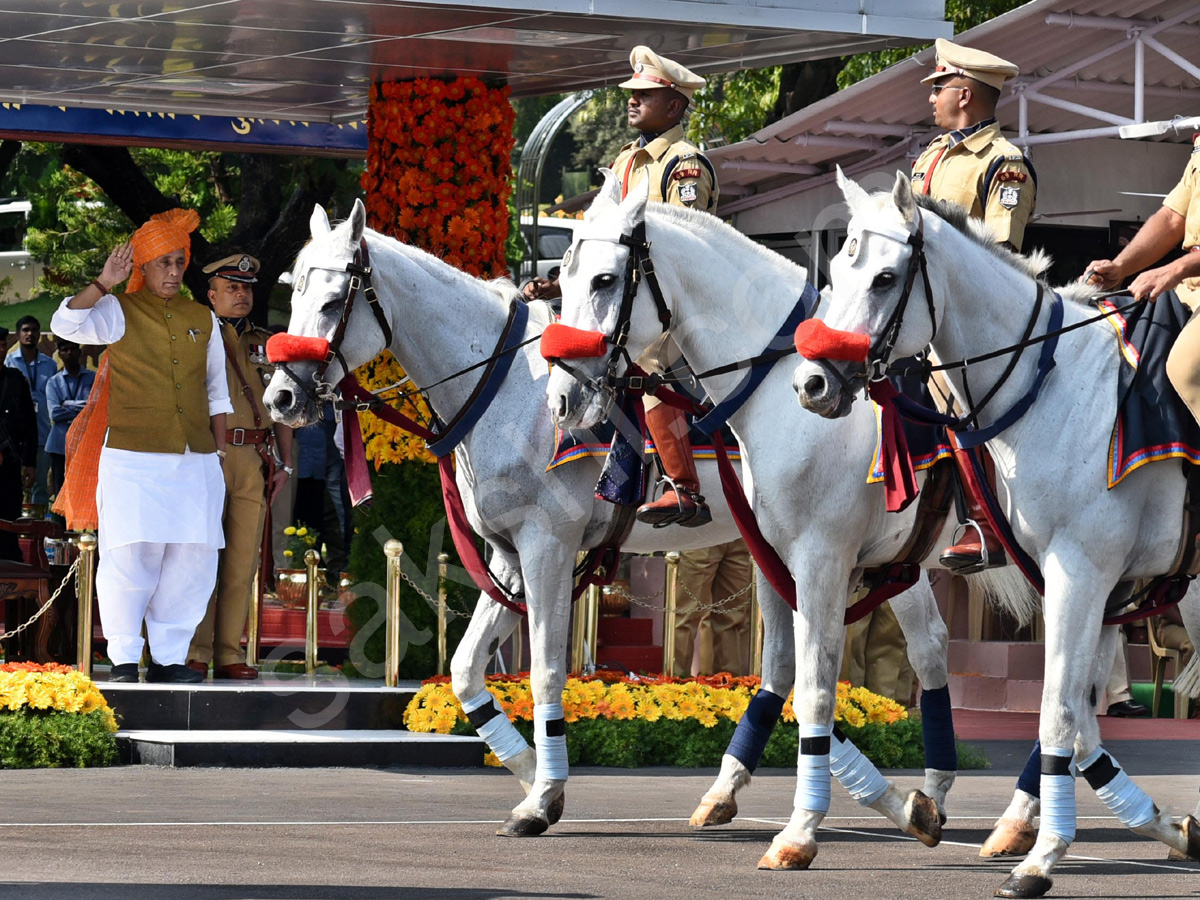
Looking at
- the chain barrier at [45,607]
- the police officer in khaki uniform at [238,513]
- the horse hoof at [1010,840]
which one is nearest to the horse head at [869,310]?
the horse hoof at [1010,840]

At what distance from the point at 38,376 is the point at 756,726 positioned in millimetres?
12774

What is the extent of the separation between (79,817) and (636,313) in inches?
127

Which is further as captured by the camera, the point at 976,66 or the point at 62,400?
the point at 62,400

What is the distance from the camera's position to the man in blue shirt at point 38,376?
1895cm

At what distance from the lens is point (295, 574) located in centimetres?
1655

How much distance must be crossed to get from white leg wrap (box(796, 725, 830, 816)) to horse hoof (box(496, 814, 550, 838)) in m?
1.23

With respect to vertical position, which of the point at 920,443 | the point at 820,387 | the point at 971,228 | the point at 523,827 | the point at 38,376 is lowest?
the point at 523,827

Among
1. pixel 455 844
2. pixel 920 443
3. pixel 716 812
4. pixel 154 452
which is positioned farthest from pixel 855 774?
pixel 154 452

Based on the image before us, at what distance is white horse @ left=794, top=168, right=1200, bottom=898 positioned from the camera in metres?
6.97

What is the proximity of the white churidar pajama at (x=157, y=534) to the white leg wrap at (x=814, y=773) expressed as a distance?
526cm

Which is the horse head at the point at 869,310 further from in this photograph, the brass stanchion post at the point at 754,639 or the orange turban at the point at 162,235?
the brass stanchion post at the point at 754,639

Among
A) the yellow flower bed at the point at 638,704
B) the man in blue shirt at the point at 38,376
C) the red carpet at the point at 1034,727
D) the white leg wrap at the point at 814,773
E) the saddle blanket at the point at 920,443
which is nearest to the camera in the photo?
the white leg wrap at the point at 814,773

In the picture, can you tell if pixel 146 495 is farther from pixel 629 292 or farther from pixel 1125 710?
pixel 1125 710

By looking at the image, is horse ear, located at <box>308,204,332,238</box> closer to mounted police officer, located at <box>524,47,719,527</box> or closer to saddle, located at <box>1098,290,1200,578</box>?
mounted police officer, located at <box>524,47,719,527</box>
